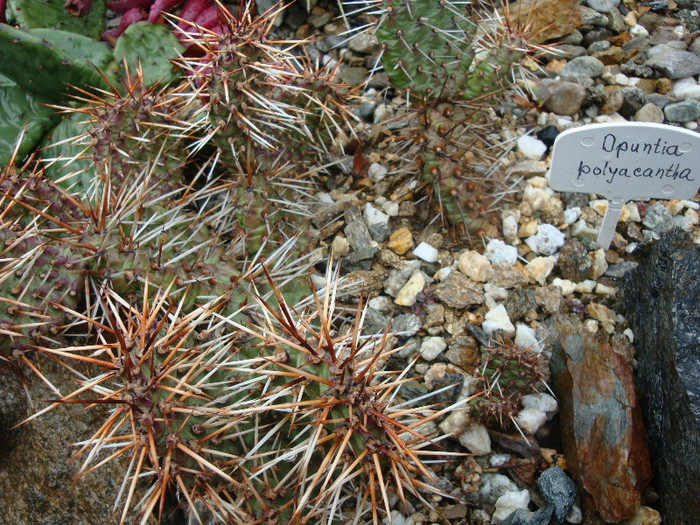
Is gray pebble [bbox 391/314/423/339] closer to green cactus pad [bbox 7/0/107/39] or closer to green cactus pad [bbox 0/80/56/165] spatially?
green cactus pad [bbox 0/80/56/165]

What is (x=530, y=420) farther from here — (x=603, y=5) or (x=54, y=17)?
(x=54, y=17)

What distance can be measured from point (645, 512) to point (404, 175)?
64.2 inches

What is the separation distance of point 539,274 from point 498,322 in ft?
1.12

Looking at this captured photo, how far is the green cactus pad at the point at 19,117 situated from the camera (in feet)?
8.90

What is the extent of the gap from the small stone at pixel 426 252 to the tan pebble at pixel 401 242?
5cm

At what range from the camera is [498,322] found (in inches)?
86.6

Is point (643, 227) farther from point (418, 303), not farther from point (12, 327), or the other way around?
point (12, 327)

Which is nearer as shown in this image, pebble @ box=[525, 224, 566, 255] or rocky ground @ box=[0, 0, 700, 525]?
rocky ground @ box=[0, 0, 700, 525]

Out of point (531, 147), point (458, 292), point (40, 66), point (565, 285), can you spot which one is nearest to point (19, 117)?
point (40, 66)

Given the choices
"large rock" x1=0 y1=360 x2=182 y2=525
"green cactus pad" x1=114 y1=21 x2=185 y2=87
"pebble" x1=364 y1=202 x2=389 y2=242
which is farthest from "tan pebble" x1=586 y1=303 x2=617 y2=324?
"green cactus pad" x1=114 y1=21 x2=185 y2=87

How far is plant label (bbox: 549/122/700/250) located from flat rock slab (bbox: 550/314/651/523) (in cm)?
57

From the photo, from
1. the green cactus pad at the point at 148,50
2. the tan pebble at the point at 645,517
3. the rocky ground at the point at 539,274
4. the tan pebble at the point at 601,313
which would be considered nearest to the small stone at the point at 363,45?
the rocky ground at the point at 539,274

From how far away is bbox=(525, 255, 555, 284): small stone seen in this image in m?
2.39

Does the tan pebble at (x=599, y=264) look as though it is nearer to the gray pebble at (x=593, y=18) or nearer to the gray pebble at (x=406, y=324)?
the gray pebble at (x=406, y=324)
